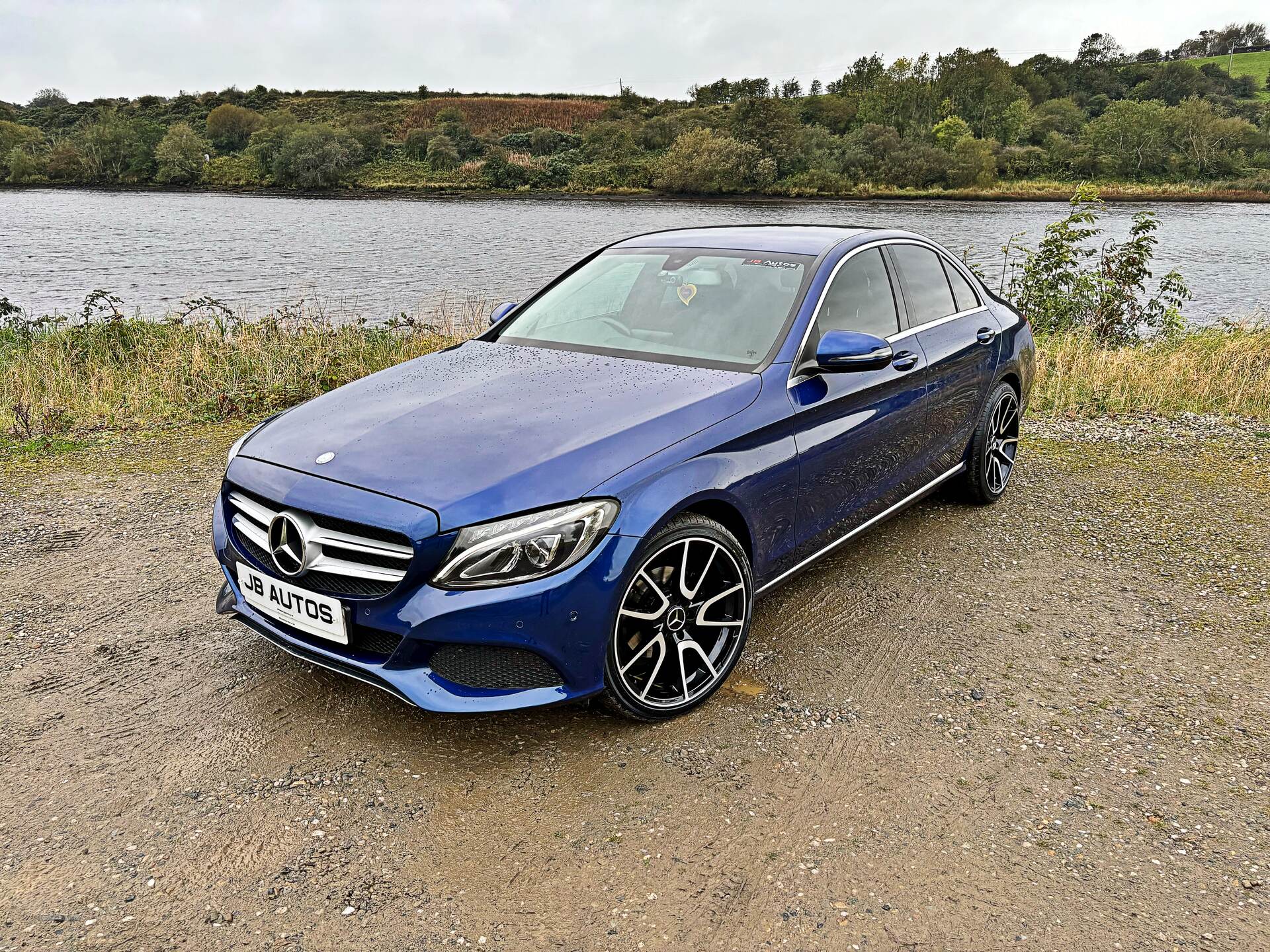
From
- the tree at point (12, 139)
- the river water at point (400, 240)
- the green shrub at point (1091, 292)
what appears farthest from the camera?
the tree at point (12, 139)

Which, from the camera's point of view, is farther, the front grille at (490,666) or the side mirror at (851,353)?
the side mirror at (851,353)

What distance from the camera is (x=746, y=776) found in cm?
297

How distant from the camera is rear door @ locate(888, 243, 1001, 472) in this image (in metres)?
4.64

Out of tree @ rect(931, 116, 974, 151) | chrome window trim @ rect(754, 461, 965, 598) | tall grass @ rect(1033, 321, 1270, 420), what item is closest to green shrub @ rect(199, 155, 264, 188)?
tree @ rect(931, 116, 974, 151)

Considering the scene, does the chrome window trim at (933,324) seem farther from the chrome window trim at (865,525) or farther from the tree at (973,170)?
the tree at (973,170)

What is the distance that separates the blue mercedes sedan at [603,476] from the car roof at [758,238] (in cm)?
2

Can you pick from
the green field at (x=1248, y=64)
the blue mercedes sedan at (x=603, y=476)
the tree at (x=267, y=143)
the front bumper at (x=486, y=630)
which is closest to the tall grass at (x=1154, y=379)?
the blue mercedes sedan at (x=603, y=476)

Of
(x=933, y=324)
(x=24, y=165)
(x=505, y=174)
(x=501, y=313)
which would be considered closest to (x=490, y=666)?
(x=501, y=313)

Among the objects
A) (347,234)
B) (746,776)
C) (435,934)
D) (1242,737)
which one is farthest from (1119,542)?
(347,234)

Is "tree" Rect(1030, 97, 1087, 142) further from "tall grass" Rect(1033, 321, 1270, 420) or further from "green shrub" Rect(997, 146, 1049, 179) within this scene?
"tall grass" Rect(1033, 321, 1270, 420)

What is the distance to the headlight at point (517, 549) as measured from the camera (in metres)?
2.71

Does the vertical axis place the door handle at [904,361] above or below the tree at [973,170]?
below

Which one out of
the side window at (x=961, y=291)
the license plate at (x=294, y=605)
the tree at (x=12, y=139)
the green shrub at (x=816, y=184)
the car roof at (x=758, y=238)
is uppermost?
the tree at (x=12, y=139)

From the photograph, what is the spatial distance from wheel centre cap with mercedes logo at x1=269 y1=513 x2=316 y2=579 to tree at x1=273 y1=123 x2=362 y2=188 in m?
73.9
